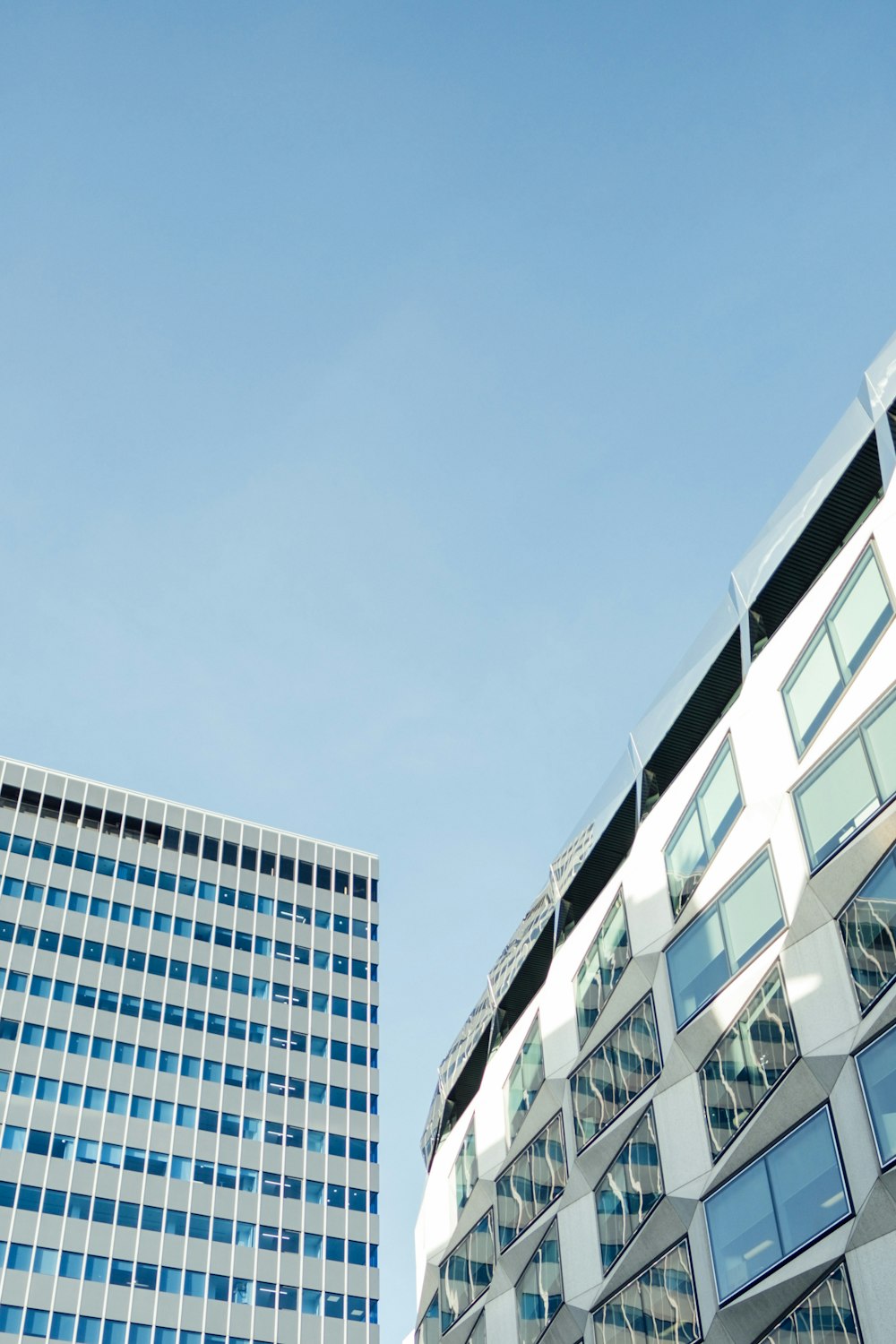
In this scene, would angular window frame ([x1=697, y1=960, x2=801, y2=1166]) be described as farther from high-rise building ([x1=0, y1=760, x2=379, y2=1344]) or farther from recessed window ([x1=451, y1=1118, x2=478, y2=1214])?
high-rise building ([x1=0, y1=760, x2=379, y2=1344])

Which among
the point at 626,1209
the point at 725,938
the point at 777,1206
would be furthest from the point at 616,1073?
the point at 777,1206

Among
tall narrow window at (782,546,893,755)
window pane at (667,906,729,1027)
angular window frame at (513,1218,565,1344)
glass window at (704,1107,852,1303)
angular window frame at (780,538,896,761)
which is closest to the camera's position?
glass window at (704,1107,852,1303)

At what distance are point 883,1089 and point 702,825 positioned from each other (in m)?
9.05

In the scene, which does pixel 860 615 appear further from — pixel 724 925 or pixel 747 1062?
pixel 747 1062

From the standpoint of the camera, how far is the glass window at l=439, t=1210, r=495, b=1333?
A: 124 feet

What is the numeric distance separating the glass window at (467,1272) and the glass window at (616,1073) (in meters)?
6.58

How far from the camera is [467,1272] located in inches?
1545

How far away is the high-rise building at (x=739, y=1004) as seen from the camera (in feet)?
74.4

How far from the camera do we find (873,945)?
22.7m

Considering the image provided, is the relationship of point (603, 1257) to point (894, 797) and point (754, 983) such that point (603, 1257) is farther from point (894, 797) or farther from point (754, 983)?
point (894, 797)

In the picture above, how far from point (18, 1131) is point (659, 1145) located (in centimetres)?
6105

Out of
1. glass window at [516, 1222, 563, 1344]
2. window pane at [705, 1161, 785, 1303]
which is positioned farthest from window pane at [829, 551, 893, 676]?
glass window at [516, 1222, 563, 1344]

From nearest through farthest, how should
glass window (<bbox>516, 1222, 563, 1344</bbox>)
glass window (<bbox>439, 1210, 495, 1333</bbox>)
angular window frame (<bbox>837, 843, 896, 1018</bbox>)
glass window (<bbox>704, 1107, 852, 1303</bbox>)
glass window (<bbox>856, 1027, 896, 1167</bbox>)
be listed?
glass window (<bbox>856, 1027, 896, 1167</bbox>) < angular window frame (<bbox>837, 843, 896, 1018</bbox>) < glass window (<bbox>704, 1107, 852, 1303</bbox>) < glass window (<bbox>516, 1222, 563, 1344</bbox>) < glass window (<bbox>439, 1210, 495, 1333</bbox>)

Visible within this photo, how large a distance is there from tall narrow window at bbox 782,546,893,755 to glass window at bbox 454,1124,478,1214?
1951cm
